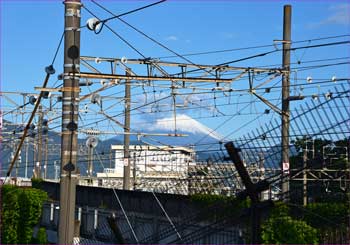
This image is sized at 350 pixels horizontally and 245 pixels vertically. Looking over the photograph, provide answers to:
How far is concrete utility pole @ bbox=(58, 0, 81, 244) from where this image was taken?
35.3 ft

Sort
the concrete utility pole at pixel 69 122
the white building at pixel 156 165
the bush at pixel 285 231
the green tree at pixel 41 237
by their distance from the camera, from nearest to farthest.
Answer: the concrete utility pole at pixel 69 122
the bush at pixel 285 231
the green tree at pixel 41 237
the white building at pixel 156 165

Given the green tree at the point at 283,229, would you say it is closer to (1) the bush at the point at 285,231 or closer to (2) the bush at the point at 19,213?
(1) the bush at the point at 285,231

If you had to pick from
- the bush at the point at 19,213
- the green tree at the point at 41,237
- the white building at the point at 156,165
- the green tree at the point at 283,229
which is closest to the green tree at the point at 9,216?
the bush at the point at 19,213

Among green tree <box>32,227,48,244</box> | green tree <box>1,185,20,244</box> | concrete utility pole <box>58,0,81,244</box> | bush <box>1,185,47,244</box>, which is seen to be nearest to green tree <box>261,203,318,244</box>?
concrete utility pole <box>58,0,81,244</box>

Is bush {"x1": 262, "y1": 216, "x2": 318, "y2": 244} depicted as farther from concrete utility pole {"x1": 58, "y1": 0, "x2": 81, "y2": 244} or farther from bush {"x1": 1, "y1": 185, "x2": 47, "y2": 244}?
bush {"x1": 1, "y1": 185, "x2": 47, "y2": 244}

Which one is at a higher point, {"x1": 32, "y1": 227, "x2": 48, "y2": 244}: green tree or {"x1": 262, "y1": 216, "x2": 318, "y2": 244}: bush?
{"x1": 262, "y1": 216, "x2": 318, "y2": 244}: bush

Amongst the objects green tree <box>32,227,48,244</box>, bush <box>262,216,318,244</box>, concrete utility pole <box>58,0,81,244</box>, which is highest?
concrete utility pole <box>58,0,81,244</box>

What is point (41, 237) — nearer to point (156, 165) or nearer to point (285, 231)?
point (285, 231)

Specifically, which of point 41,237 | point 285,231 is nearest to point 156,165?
point 41,237

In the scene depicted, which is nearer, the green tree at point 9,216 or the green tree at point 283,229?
the green tree at point 283,229

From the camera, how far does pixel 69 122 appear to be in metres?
10.8

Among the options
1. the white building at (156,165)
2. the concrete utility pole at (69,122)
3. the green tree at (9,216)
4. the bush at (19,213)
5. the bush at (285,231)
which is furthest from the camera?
the white building at (156,165)

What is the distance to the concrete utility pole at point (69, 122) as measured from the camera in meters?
10.8

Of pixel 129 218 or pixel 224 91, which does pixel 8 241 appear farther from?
pixel 224 91
